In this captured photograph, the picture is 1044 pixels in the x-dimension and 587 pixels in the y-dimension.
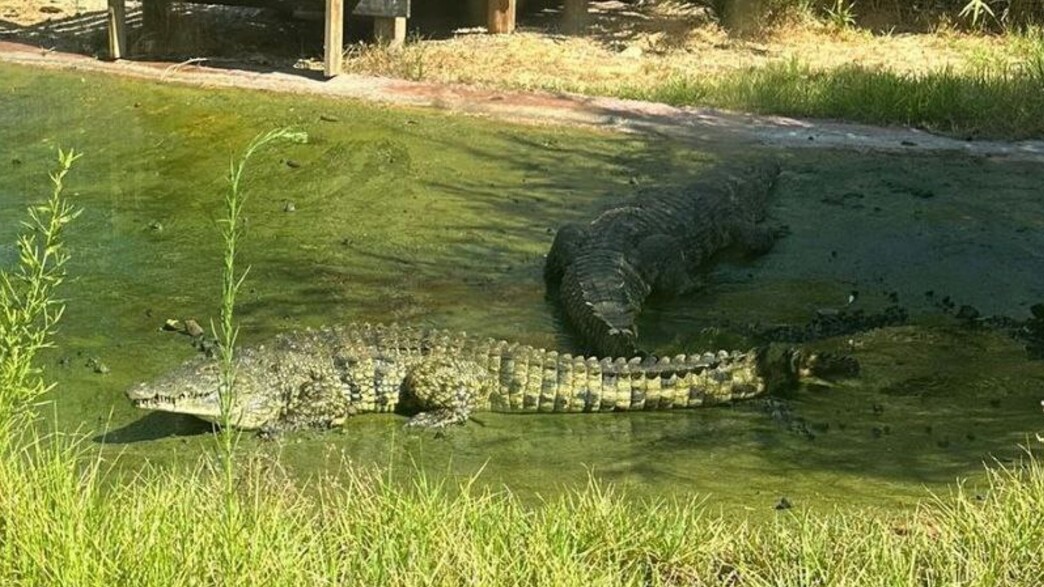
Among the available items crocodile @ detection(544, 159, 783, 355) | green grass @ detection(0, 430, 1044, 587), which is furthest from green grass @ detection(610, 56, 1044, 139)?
green grass @ detection(0, 430, 1044, 587)

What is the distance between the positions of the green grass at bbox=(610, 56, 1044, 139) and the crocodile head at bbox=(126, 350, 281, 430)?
6227 mm

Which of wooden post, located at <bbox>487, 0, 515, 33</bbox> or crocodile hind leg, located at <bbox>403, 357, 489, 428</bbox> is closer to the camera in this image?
crocodile hind leg, located at <bbox>403, 357, 489, 428</bbox>

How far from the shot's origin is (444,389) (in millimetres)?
5820

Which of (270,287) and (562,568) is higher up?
(562,568)

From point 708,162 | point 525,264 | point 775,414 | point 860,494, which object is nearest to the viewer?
point 860,494

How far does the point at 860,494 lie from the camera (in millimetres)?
4852

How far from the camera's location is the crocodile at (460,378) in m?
5.78

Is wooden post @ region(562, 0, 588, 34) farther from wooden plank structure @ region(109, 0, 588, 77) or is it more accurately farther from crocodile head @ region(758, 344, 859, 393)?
crocodile head @ region(758, 344, 859, 393)

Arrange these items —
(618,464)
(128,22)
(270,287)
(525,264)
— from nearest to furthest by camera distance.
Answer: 1. (618,464)
2. (270,287)
3. (525,264)
4. (128,22)

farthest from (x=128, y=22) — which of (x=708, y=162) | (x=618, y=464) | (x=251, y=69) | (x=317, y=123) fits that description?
(x=618, y=464)

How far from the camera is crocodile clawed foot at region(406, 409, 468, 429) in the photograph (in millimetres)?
5750

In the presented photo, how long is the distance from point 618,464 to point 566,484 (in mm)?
321

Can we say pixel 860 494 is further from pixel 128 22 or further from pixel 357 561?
pixel 128 22

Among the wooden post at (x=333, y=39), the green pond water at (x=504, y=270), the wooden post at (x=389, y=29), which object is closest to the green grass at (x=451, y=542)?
the green pond water at (x=504, y=270)
